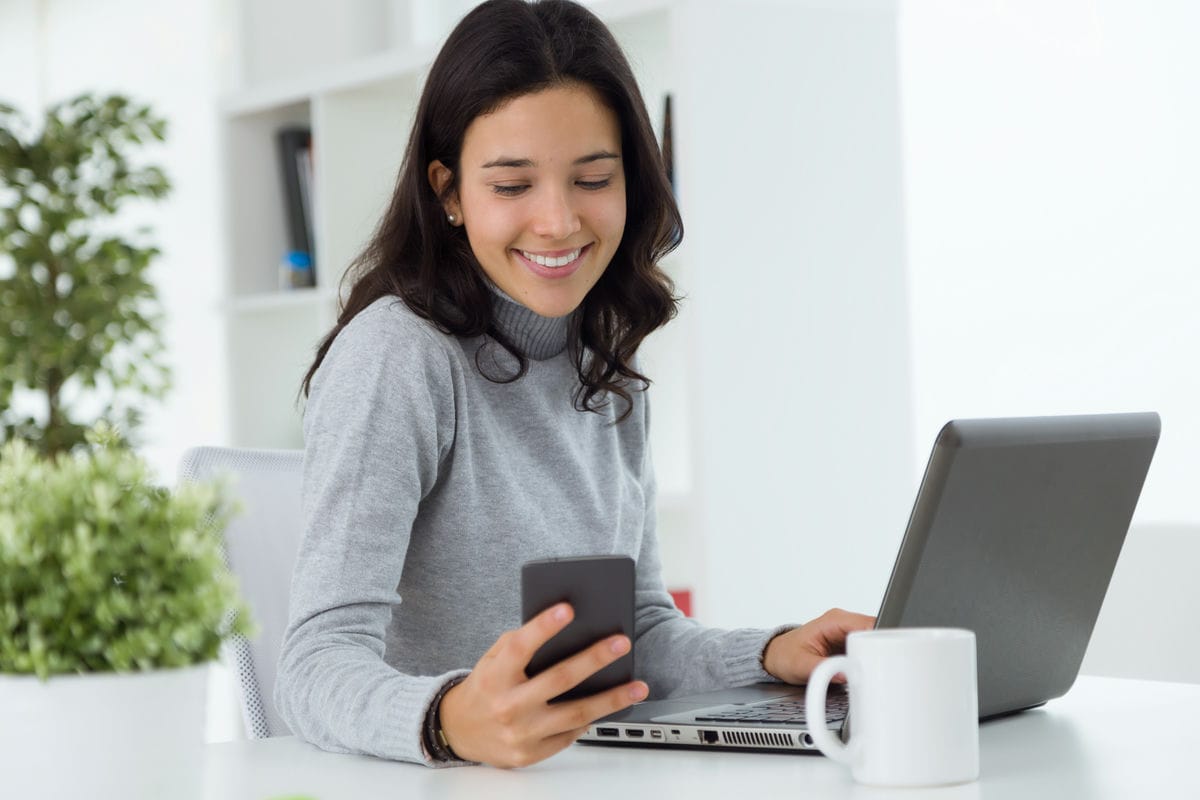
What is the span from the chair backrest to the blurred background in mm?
885

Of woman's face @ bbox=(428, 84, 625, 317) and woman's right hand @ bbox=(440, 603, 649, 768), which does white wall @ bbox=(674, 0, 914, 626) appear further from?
woman's right hand @ bbox=(440, 603, 649, 768)

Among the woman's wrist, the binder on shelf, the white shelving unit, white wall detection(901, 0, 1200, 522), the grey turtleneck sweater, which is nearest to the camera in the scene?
the woman's wrist

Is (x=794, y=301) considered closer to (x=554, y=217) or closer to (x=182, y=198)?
(x=554, y=217)

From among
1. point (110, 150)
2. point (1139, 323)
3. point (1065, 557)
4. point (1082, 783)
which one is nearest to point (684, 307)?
point (1139, 323)

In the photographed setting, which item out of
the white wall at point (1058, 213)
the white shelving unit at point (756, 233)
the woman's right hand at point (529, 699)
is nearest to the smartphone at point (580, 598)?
the woman's right hand at point (529, 699)

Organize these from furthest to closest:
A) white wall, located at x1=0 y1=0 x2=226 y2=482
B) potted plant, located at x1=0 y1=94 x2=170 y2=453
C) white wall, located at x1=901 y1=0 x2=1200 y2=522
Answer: white wall, located at x1=0 y1=0 x2=226 y2=482 < potted plant, located at x1=0 y1=94 x2=170 y2=453 < white wall, located at x1=901 y1=0 x2=1200 y2=522

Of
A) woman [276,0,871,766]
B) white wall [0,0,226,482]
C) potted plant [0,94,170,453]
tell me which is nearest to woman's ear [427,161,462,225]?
woman [276,0,871,766]

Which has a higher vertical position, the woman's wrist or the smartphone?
the smartphone

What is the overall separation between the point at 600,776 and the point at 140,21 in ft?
13.4

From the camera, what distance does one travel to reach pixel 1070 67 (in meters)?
2.48

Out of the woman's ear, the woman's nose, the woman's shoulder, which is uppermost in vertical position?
the woman's ear

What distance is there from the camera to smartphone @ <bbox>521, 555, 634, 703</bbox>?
1053 mm

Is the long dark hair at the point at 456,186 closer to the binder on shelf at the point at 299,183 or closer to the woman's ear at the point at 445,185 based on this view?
the woman's ear at the point at 445,185

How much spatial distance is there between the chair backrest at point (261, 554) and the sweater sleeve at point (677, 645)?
0.40 m
